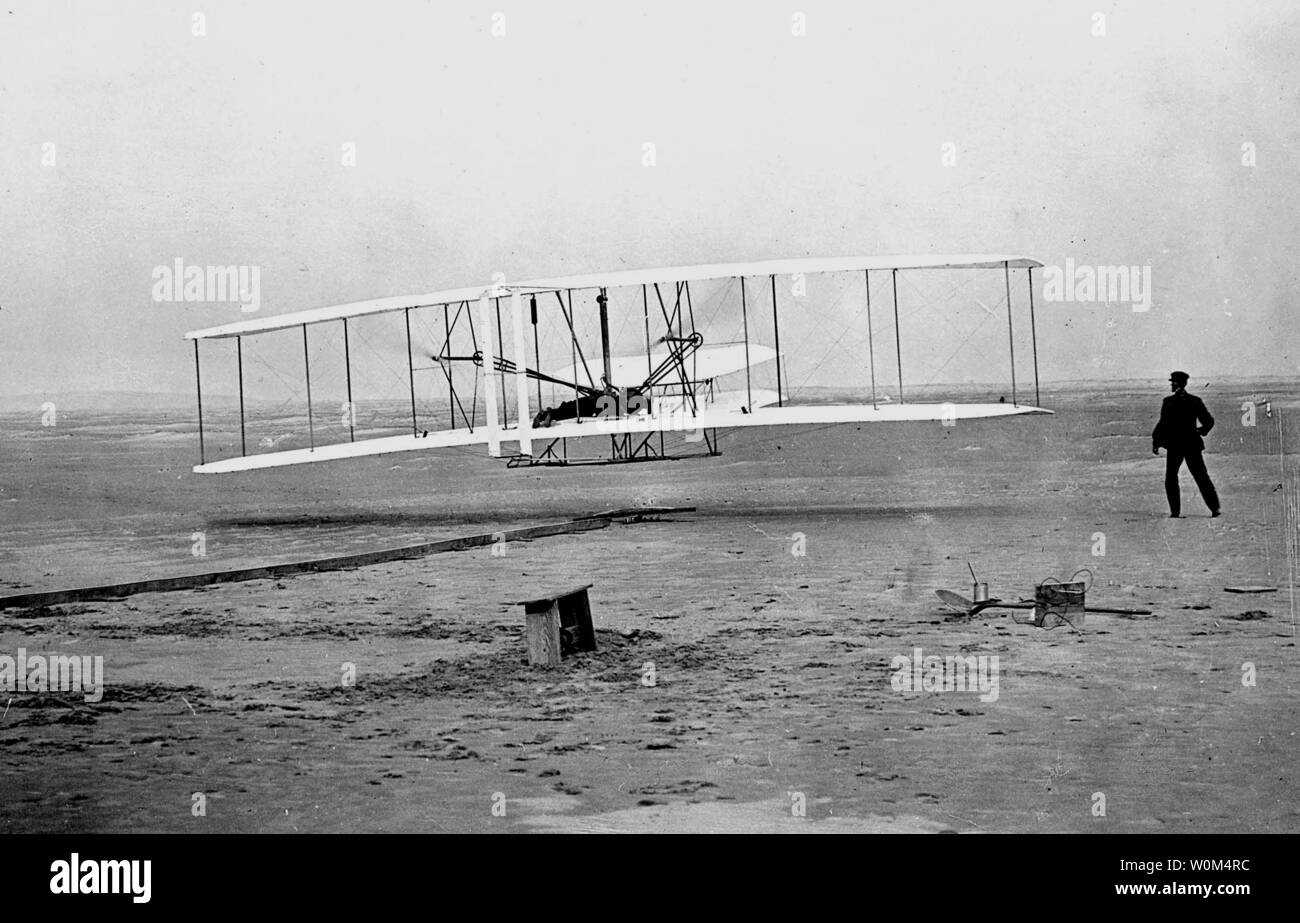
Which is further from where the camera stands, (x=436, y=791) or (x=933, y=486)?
(x=933, y=486)

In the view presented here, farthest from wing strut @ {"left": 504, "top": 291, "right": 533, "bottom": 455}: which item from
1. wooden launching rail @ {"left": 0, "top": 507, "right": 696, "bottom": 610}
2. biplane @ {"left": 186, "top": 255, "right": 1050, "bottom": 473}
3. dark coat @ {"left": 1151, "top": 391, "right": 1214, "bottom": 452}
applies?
dark coat @ {"left": 1151, "top": 391, "right": 1214, "bottom": 452}

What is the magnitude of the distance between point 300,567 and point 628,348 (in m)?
4.72

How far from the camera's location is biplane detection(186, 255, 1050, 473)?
10.4m

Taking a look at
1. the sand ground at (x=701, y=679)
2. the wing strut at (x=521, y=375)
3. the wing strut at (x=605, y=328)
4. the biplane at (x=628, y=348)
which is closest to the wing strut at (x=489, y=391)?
the biplane at (x=628, y=348)

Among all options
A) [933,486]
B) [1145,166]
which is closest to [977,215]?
[1145,166]

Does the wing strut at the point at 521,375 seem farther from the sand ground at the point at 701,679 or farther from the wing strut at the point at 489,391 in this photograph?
the sand ground at the point at 701,679

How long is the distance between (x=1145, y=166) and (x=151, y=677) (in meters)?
8.56

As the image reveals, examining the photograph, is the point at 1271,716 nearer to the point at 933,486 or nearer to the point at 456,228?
the point at 933,486

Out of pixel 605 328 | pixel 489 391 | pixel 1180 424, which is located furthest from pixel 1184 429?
pixel 489 391

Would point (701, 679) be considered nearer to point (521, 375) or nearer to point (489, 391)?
point (521, 375)

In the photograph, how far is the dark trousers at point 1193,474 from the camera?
9.71 metres
